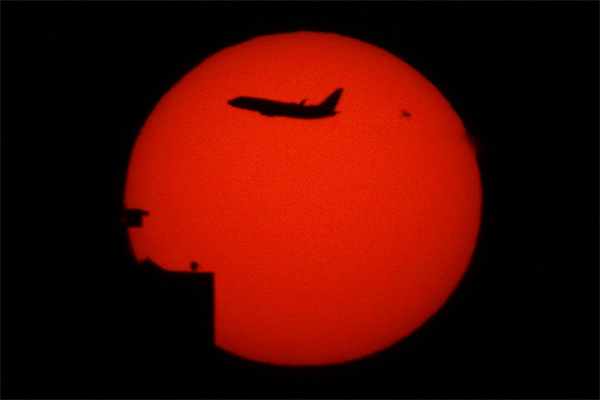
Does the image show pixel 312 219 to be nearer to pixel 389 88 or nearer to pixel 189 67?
pixel 389 88

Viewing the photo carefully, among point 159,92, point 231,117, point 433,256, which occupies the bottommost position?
point 433,256

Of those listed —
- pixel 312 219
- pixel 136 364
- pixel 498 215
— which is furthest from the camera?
pixel 498 215

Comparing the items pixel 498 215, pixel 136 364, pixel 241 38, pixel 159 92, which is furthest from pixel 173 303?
pixel 498 215

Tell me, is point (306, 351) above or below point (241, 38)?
below

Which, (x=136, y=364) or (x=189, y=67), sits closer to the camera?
(x=136, y=364)
